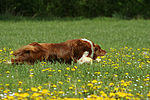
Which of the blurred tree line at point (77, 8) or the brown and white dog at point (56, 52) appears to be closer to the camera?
A: the brown and white dog at point (56, 52)

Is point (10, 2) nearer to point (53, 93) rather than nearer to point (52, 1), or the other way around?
point (52, 1)

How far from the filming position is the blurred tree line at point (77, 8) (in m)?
15.5

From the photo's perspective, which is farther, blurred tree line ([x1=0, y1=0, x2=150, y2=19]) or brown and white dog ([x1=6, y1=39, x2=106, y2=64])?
blurred tree line ([x1=0, y1=0, x2=150, y2=19])

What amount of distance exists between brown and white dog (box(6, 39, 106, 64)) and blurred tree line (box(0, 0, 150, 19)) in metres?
11.6

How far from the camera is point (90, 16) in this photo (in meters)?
17.8

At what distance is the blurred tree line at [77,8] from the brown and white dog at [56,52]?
37.9ft

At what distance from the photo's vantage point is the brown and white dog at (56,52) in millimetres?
4004

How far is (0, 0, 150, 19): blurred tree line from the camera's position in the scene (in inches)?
612

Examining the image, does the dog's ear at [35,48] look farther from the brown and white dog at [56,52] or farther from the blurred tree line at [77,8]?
the blurred tree line at [77,8]

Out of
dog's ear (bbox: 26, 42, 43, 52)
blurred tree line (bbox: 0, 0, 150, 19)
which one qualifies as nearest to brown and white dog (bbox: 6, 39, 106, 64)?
dog's ear (bbox: 26, 42, 43, 52)

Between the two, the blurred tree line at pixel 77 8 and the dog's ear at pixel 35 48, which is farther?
the blurred tree line at pixel 77 8

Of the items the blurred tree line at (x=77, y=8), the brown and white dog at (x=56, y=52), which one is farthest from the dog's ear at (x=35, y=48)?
the blurred tree line at (x=77, y=8)

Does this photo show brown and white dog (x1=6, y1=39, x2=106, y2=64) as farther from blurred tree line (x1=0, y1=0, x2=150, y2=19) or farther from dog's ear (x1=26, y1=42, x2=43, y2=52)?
blurred tree line (x1=0, y1=0, x2=150, y2=19)

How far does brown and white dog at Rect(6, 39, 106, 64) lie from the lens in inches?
158
